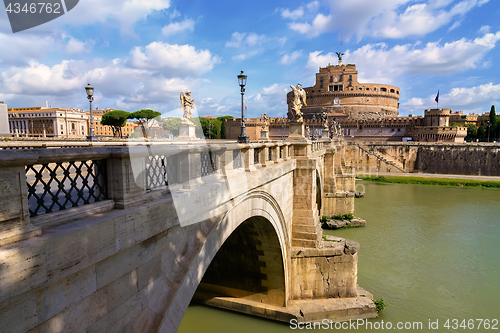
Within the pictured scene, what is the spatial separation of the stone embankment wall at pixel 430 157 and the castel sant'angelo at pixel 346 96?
760 inches

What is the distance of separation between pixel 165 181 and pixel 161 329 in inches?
70.7

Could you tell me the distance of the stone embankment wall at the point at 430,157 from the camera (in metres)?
44.8

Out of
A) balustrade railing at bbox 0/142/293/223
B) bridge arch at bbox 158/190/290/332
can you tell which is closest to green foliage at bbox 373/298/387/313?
bridge arch at bbox 158/190/290/332

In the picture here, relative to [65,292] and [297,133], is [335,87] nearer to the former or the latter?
[297,133]

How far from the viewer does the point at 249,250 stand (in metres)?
10.6

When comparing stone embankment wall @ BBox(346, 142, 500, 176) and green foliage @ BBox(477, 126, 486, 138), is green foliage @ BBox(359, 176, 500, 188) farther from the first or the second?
green foliage @ BBox(477, 126, 486, 138)

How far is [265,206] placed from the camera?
795 centimetres

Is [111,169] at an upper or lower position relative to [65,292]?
upper

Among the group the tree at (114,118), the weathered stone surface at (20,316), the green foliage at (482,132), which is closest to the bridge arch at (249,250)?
the weathered stone surface at (20,316)

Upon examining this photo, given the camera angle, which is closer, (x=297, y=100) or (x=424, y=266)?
(x=297, y=100)

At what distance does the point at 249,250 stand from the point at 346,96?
66.1 m

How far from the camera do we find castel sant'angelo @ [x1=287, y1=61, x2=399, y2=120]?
2714 inches

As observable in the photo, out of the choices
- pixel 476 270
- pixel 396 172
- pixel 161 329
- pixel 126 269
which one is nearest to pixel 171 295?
pixel 161 329

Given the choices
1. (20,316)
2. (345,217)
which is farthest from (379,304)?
(20,316)
